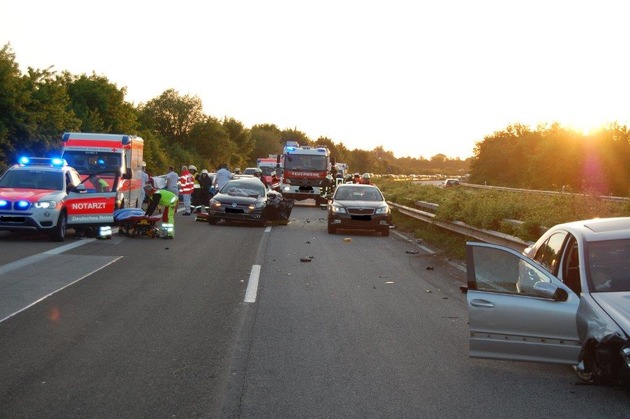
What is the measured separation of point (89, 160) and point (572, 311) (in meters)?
21.2

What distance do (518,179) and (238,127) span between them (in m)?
48.1

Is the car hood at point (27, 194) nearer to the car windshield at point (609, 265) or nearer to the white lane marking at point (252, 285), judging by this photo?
the white lane marking at point (252, 285)

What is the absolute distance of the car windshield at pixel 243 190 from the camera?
27.5 metres

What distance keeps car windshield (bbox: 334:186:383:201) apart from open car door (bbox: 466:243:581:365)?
1810 cm

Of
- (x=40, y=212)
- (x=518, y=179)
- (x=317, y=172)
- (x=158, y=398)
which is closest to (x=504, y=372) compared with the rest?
(x=158, y=398)

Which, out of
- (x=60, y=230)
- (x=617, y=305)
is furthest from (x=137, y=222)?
(x=617, y=305)

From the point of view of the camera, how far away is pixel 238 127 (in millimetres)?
124562

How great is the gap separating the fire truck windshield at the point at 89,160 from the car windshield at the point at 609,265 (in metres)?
20.4

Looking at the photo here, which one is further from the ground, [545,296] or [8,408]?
[545,296]

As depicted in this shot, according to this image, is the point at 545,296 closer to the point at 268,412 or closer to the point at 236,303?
the point at 268,412

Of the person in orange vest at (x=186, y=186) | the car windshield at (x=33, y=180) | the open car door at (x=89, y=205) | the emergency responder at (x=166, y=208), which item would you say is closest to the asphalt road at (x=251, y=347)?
the open car door at (x=89, y=205)

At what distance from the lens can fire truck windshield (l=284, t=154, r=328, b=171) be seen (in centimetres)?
4156

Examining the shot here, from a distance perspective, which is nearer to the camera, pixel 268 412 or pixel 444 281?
pixel 268 412

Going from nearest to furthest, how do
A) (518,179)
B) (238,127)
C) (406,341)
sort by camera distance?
1. (406,341)
2. (518,179)
3. (238,127)
